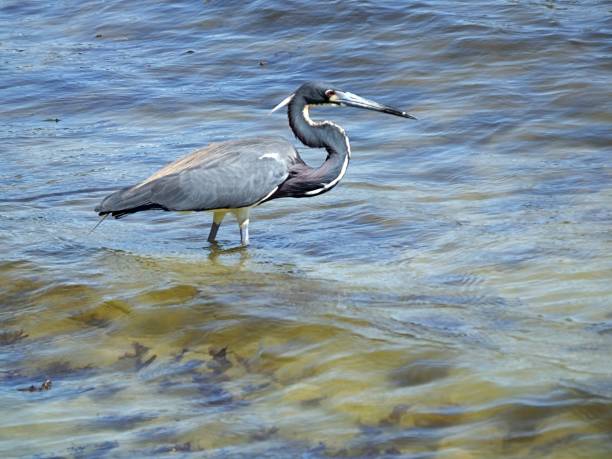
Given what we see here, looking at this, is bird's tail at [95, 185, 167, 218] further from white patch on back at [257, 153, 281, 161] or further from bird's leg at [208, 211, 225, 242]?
white patch on back at [257, 153, 281, 161]

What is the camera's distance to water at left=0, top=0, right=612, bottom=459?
5449mm

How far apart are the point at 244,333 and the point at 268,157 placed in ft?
7.83

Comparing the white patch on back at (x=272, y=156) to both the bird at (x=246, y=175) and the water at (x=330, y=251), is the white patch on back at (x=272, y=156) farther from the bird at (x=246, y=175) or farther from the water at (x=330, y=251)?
the water at (x=330, y=251)

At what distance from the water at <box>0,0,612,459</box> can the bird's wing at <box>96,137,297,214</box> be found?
339 millimetres

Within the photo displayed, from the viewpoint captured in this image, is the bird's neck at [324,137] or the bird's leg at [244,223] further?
the bird's neck at [324,137]

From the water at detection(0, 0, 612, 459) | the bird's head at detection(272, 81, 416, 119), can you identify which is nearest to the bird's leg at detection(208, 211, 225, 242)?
the water at detection(0, 0, 612, 459)

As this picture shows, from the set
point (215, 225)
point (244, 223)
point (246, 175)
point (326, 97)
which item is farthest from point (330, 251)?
point (326, 97)

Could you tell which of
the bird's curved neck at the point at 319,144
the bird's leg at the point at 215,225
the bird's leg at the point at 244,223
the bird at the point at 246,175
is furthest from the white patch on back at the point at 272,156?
the bird's leg at the point at 215,225

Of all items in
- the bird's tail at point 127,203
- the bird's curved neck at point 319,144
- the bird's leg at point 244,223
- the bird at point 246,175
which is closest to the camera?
the bird's tail at point 127,203

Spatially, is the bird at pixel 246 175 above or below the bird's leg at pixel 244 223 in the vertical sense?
above

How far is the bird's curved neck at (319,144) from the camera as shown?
8.71 meters

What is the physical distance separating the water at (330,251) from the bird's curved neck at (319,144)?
0.33m

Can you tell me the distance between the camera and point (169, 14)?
1562 cm

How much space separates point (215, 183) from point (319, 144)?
0.86 metres
